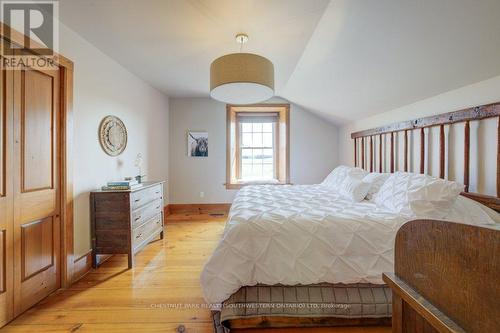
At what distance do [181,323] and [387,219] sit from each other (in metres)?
1.64

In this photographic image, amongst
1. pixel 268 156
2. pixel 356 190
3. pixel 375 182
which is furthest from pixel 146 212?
pixel 268 156

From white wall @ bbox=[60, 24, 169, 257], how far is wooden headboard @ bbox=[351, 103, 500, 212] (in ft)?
11.2

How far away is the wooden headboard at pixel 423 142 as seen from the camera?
1.69 metres

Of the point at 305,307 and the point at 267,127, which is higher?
the point at 267,127

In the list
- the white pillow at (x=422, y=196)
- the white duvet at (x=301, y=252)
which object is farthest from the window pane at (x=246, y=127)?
the white duvet at (x=301, y=252)

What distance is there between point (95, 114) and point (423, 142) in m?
3.46

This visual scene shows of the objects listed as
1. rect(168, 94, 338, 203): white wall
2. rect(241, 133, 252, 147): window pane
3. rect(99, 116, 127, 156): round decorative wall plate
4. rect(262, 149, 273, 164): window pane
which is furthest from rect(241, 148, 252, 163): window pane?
rect(99, 116, 127, 156): round decorative wall plate

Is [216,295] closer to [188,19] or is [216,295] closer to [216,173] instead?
[188,19]

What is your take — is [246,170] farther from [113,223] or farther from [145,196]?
[113,223]

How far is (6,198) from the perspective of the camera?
156cm

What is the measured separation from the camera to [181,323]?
1.58m

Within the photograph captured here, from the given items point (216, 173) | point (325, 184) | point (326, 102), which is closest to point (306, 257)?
point (325, 184)

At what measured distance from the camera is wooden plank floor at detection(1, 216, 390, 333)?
1.56 meters

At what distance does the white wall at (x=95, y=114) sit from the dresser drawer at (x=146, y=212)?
1.46 feet
